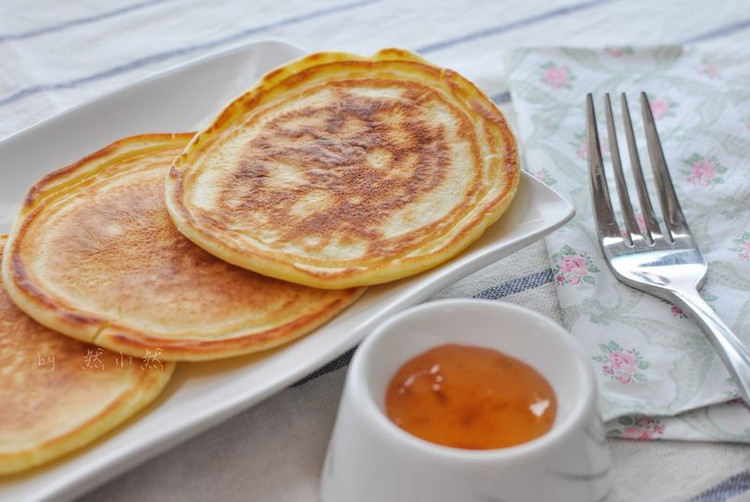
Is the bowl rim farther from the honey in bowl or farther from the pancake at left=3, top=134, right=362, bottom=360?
the pancake at left=3, top=134, right=362, bottom=360

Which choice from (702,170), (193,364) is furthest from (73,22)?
(702,170)

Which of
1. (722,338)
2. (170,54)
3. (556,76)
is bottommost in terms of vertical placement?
(722,338)

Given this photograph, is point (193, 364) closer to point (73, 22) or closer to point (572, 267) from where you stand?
point (572, 267)

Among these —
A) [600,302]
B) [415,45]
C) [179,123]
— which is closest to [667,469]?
[600,302]

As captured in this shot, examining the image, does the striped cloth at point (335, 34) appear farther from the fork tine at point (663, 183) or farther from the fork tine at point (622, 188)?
the fork tine at point (663, 183)

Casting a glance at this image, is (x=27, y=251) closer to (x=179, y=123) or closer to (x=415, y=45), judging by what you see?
(x=179, y=123)

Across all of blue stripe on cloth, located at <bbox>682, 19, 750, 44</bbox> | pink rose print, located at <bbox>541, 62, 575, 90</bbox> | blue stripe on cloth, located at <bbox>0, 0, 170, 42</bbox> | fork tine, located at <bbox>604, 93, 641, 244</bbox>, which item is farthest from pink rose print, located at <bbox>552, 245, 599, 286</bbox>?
blue stripe on cloth, located at <bbox>0, 0, 170, 42</bbox>

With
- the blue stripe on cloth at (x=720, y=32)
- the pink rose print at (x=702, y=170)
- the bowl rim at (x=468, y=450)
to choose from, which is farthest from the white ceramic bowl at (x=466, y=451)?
the blue stripe on cloth at (x=720, y=32)
